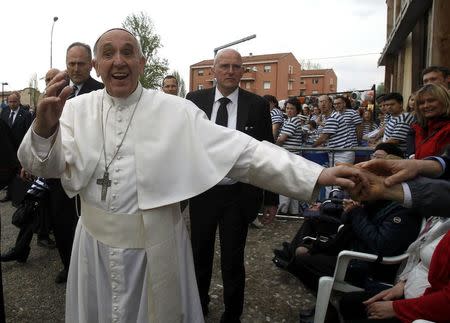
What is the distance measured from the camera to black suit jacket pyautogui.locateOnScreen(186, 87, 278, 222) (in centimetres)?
315

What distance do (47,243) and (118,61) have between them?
12.6 feet

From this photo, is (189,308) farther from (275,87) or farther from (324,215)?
(275,87)

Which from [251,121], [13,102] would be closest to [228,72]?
[251,121]

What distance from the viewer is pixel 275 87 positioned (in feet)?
200

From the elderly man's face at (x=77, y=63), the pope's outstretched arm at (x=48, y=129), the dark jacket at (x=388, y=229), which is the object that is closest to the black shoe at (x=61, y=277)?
the elderly man's face at (x=77, y=63)

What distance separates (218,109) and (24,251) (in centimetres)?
285

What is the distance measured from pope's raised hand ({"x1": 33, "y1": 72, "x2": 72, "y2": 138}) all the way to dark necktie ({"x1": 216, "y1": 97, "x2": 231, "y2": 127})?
164cm

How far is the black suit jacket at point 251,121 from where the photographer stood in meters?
3.15

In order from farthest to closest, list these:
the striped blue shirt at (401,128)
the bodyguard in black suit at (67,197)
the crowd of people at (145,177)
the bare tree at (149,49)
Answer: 1. the bare tree at (149,49)
2. the striped blue shirt at (401,128)
3. the bodyguard in black suit at (67,197)
4. the crowd of people at (145,177)

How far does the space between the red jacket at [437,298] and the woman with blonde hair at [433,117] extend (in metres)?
1.50

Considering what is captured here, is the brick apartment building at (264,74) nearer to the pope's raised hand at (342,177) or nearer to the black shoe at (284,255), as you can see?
the black shoe at (284,255)

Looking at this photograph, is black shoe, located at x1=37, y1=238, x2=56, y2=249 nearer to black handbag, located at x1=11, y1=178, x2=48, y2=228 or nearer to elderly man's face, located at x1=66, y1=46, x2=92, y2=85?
black handbag, located at x1=11, y1=178, x2=48, y2=228

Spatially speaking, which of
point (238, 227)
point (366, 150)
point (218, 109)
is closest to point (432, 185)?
point (238, 227)

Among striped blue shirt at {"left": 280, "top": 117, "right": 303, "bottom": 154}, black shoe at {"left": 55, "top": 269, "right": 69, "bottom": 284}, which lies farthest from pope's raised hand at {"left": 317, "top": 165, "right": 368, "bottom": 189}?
striped blue shirt at {"left": 280, "top": 117, "right": 303, "bottom": 154}
